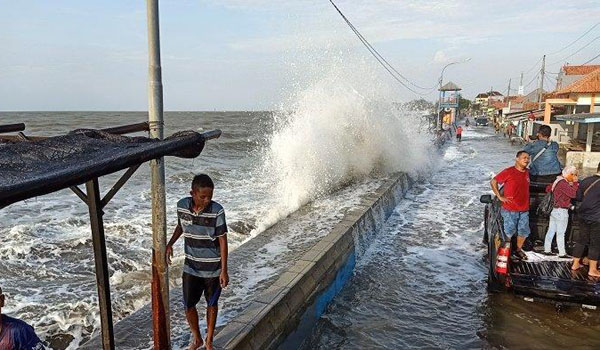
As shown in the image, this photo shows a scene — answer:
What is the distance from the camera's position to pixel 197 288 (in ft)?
12.1

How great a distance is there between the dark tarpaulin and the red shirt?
14.8 ft

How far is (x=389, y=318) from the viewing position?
17.7 feet

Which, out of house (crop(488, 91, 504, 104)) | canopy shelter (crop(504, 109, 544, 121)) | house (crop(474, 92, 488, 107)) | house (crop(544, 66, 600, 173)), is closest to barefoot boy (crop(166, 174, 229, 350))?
house (crop(544, 66, 600, 173))

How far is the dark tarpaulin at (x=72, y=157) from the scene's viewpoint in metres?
1.85

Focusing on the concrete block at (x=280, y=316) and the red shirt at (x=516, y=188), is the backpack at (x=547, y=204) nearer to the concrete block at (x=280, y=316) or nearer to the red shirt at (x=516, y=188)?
the red shirt at (x=516, y=188)

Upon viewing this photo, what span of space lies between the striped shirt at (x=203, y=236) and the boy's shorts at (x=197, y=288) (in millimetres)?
56

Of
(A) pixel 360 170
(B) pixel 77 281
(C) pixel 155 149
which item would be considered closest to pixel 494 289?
(C) pixel 155 149

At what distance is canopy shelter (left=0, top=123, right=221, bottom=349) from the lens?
1885 millimetres

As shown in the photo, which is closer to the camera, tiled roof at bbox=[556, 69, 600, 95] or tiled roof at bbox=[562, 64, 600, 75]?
tiled roof at bbox=[556, 69, 600, 95]

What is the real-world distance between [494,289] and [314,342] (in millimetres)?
2674

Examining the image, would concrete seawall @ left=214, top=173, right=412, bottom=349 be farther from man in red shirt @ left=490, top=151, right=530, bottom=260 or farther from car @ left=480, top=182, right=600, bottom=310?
man in red shirt @ left=490, top=151, right=530, bottom=260

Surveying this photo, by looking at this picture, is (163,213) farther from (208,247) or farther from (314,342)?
(314,342)

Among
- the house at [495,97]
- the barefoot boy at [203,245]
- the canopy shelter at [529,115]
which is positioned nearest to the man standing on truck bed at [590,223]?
the barefoot boy at [203,245]

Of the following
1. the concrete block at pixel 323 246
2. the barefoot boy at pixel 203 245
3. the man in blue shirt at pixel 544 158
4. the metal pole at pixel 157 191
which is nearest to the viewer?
the metal pole at pixel 157 191
